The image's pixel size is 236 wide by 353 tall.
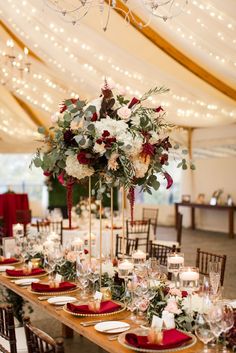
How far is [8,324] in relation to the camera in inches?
131

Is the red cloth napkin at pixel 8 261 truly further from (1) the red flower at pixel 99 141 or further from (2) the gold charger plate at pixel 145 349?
(2) the gold charger plate at pixel 145 349

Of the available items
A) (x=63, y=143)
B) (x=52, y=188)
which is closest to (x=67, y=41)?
(x=63, y=143)

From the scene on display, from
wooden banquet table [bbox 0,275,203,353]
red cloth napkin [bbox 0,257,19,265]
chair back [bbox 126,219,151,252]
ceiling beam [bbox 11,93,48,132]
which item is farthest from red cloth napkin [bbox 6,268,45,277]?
ceiling beam [bbox 11,93,48,132]

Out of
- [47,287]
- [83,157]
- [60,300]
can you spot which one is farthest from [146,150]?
[47,287]

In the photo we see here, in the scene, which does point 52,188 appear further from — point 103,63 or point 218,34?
point 218,34

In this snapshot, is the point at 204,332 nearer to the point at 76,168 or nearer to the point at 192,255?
the point at 76,168

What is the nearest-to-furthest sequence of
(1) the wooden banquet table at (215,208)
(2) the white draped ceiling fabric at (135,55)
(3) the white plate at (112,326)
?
(3) the white plate at (112,326), (2) the white draped ceiling fabric at (135,55), (1) the wooden banquet table at (215,208)

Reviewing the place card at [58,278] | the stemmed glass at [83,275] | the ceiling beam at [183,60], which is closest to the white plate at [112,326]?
the stemmed glass at [83,275]

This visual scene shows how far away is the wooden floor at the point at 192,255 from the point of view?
201 inches

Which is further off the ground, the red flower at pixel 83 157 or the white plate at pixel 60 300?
the red flower at pixel 83 157

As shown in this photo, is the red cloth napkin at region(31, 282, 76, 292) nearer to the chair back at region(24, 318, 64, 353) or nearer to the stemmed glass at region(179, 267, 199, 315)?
the stemmed glass at region(179, 267, 199, 315)

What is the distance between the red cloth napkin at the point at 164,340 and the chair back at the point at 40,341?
0.42 m

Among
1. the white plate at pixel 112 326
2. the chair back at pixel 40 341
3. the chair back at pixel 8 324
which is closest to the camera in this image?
the chair back at pixel 40 341

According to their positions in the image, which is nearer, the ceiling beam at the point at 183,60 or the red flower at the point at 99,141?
the red flower at the point at 99,141
